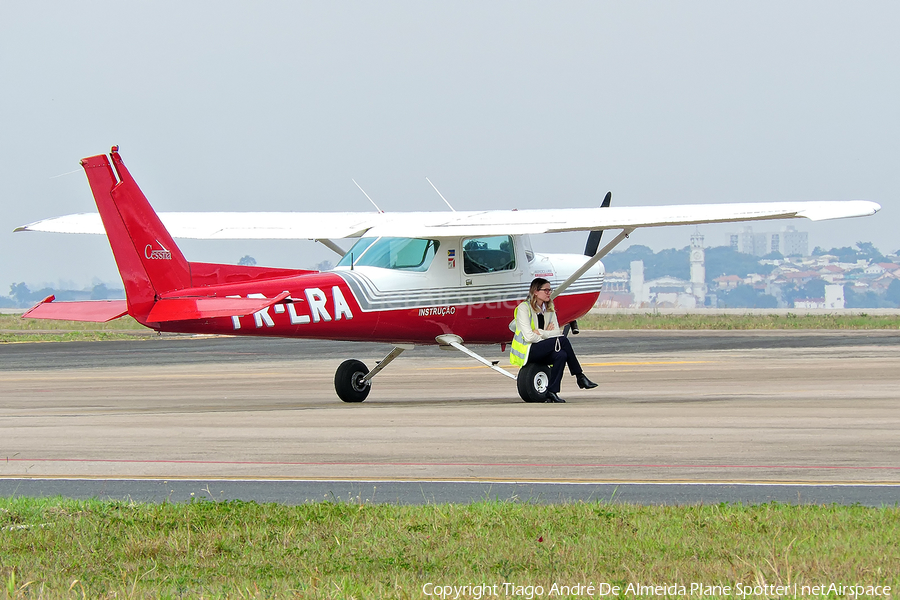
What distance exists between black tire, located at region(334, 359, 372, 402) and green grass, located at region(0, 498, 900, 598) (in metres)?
9.92

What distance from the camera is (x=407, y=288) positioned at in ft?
56.7

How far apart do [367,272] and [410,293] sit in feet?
2.43

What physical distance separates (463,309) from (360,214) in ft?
11.1

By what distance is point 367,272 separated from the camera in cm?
1700

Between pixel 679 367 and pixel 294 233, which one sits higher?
Answer: pixel 294 233

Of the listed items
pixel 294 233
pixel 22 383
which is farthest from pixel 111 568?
pixel 22 383

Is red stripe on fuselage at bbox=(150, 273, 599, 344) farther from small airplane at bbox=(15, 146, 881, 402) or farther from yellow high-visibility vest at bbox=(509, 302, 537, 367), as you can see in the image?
yellow high-visibility vest at bbox=(509, 302, 537, 367)

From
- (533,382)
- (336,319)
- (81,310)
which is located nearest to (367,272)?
(336,319)

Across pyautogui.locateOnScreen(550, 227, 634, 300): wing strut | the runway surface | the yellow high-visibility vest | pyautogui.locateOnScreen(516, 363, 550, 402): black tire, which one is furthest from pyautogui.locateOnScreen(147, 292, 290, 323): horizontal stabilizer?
pyautogui.locateOnScreen(550, 227, 634, 300): wing strut

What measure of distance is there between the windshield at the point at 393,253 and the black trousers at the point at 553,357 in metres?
2.15

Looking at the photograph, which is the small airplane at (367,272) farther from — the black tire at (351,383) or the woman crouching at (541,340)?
the woman crouching at (541,340)

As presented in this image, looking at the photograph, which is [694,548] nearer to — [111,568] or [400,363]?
[111,568]

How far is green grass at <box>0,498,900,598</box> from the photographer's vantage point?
588 centimetres

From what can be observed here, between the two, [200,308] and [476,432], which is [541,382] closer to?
[476,432]
